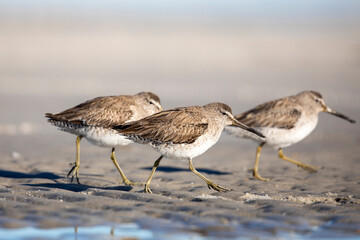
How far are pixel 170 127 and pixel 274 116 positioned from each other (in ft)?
10.00

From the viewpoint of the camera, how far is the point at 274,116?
422 inches

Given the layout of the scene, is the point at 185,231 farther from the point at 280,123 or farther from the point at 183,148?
the point at 280,123

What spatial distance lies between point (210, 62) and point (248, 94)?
12.6m

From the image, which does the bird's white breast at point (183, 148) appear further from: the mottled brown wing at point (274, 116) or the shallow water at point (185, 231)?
the mottled brown wing at point (274, 116)

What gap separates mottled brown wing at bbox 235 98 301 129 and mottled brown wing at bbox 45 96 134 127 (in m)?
2.28

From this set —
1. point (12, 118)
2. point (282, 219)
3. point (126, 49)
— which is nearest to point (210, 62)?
point (126, 49)

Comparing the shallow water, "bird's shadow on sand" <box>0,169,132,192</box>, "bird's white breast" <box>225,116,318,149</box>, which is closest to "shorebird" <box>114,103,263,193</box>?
"bird's shadow on sand" <box>0,169,132,192</box>

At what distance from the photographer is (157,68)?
32188mm

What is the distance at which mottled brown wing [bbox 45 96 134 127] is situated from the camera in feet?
30.4

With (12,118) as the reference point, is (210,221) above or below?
below

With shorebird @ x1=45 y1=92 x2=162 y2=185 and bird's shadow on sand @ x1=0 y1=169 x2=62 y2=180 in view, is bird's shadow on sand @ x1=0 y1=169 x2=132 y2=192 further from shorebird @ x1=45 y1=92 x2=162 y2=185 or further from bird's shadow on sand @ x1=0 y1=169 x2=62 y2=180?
shorebird @ x1=45 y1=92 x2=162 y2=185

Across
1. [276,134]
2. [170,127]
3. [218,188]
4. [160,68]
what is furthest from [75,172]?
[160,68]

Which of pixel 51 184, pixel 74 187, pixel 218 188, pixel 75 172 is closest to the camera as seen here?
pixel 218 188

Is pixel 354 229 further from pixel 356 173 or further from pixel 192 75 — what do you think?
pixel 192 75
